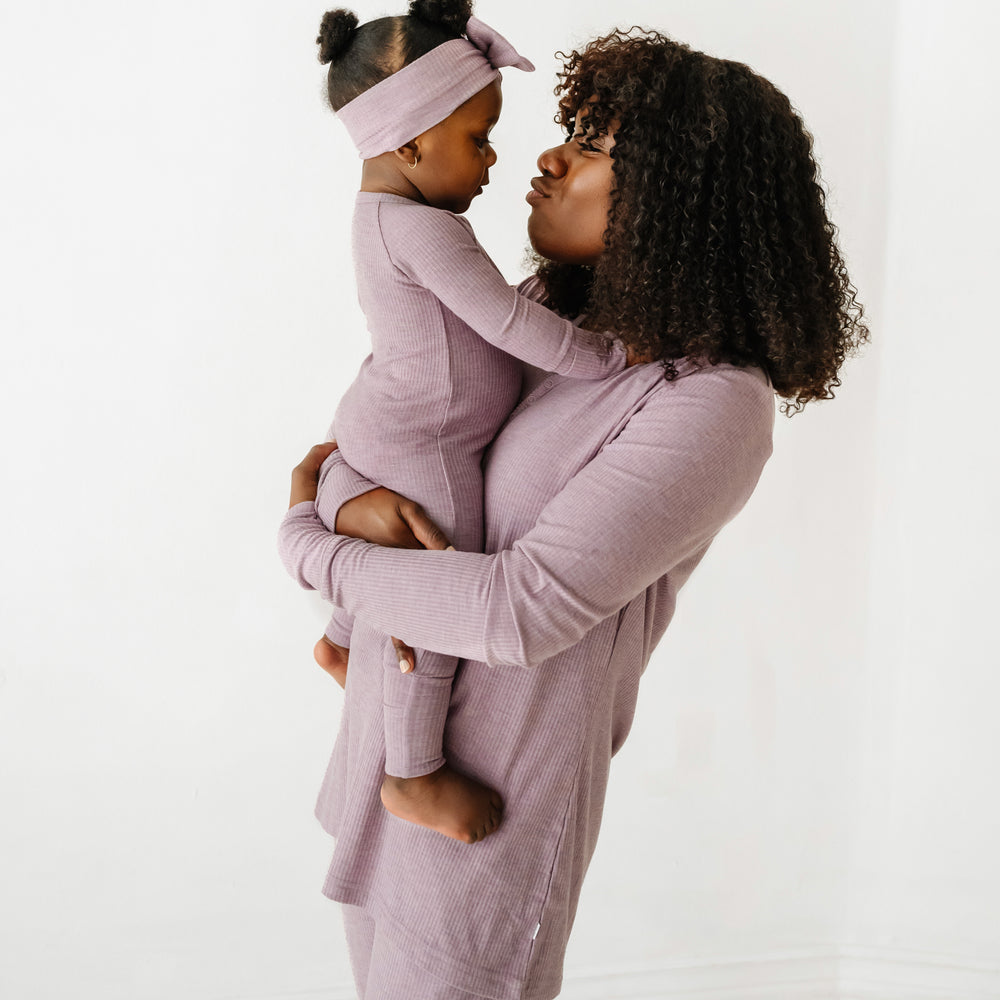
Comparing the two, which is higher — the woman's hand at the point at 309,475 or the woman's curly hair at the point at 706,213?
the woman's curly hair at the point at 706,213

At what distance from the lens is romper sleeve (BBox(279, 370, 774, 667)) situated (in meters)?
1.12

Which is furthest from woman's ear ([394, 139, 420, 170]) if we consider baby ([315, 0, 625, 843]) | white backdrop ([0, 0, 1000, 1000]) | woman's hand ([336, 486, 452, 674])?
white backdrop ([0, 0, 1000, 1000])

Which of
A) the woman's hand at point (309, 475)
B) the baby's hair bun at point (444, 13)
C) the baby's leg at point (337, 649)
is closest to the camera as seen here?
the baby's hair bun at point (444, 13)

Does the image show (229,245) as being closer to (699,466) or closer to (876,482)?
(699,466)

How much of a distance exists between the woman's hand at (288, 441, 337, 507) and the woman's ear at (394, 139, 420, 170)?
1.42 feet

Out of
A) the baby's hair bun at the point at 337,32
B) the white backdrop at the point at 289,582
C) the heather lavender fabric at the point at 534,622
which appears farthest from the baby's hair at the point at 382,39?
the white backdrop at the point at 289,582

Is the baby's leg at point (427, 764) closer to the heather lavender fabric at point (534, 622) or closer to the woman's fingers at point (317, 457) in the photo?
the heather lavender fabric at point (534, 622)

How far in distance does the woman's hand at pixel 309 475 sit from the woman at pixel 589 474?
0.07 meters

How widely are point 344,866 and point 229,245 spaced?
129 cm

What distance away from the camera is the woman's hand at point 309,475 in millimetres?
1471

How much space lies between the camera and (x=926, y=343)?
7.27ft

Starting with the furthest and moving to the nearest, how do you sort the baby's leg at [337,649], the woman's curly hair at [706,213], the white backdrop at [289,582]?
the white backdrop at [289,582] < the baby's leg at [337,649] < the woman's curly hair at [706,213]

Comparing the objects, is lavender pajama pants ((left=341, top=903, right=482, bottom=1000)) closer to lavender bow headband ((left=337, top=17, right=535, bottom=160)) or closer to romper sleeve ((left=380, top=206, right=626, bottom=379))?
romper sleeve ((left=380, top=206, right=626, bottom=379))

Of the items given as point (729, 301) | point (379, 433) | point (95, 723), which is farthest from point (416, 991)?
point (95, 723)
